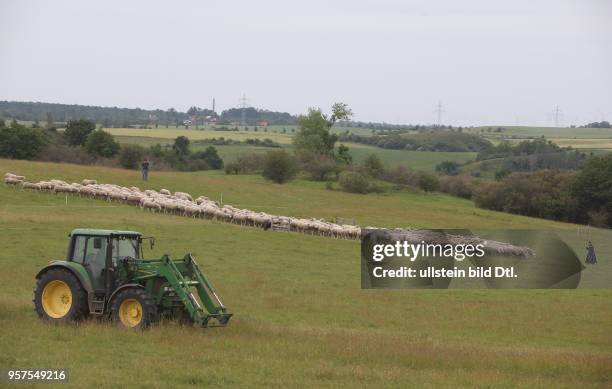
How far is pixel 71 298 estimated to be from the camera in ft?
60.5

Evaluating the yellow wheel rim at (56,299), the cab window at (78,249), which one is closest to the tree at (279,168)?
the cab window at (78,249)

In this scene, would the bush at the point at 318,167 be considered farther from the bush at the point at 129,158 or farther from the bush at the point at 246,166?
the bush at the point at 129,158

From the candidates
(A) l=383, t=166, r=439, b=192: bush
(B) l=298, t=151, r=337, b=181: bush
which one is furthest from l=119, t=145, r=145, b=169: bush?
(A) l=383, t=166, r=439, b=192: bush

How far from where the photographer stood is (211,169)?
10731cm

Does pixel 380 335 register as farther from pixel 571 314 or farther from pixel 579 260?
pixel 579 260

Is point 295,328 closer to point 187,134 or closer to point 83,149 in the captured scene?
point 83,149

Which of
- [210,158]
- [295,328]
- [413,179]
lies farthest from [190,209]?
[210,158]

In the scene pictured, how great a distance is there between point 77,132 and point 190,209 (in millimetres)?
48784

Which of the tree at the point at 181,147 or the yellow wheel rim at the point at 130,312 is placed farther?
the tree at the point at 181,147

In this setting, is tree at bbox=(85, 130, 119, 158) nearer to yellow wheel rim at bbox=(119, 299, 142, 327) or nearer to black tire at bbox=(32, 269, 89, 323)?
black tire at bbox=(32, 269, 89, 323)

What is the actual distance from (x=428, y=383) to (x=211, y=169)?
94.3 meters

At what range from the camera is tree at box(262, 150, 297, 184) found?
3236 inches

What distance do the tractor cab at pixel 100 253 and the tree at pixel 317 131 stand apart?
101119 millimetres

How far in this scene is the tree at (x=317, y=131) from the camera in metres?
121
